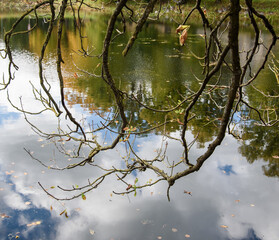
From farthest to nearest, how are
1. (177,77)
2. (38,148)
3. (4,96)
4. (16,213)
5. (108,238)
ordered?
(177,77), (4,96), (38,148), (16,213), (108,238)

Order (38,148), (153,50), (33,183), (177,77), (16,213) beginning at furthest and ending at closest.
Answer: (153,50)
(177,77)
(38,148)
(33,183)
(16,213)

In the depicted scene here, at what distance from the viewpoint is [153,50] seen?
12.5 m

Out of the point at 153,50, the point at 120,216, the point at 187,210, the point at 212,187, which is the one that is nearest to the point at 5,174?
the point at 120,216

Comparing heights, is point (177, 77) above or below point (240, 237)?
above

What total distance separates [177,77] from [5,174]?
229 inches

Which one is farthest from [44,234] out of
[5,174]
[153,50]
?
[153,50]

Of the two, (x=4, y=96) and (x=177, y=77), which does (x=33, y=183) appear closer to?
(x=4, y=96)

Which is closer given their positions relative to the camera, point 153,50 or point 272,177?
point 272,177

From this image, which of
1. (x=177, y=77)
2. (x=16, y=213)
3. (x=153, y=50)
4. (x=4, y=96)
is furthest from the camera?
(x=153, y=50)

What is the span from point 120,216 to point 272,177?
240 centimetres

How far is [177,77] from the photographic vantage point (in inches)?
367

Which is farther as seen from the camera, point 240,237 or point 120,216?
point 120,216

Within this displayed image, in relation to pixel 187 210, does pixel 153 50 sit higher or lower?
higher

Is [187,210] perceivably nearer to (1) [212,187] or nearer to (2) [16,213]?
(1) [212,187]
